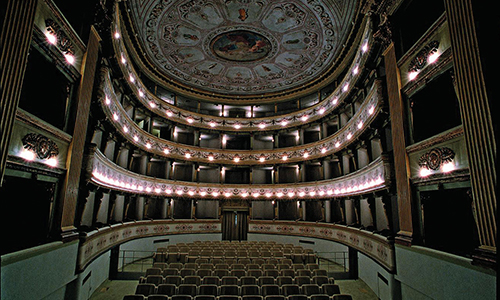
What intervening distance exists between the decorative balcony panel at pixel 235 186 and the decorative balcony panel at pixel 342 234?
6.78 feet

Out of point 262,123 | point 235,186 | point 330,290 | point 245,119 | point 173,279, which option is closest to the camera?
point 330,290

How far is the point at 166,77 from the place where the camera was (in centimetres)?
2339

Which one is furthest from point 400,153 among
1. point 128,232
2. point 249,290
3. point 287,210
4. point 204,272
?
point 287,210

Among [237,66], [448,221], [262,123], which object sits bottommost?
[448,221]

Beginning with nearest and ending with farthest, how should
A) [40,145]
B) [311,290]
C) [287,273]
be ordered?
1. [40,145]
2. [311,290]
3. [287,273]

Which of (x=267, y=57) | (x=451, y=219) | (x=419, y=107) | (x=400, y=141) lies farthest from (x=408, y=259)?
(x=267, y=57)

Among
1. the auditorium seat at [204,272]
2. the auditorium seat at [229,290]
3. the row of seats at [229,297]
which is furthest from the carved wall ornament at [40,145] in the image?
the auditorium seat at [204,272]

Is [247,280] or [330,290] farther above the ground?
[247,280]

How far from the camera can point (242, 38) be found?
18562mm

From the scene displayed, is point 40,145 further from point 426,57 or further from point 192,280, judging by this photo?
point 426,57

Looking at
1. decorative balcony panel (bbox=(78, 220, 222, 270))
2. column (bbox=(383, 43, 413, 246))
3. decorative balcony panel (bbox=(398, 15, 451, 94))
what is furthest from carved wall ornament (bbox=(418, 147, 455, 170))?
decorative balcony panel (bbox=(78, 220, 222, 270))

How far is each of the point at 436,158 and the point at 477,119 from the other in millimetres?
1920

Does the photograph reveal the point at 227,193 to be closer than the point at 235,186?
Yes

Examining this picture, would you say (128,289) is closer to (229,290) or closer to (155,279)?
(155,279)
